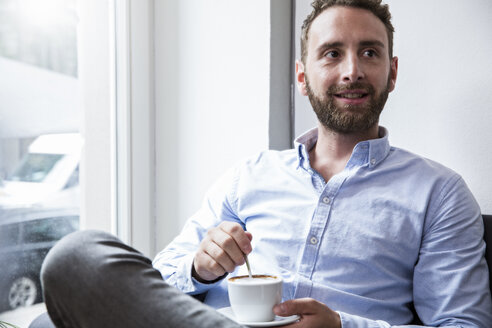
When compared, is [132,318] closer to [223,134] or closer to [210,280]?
[210,280]

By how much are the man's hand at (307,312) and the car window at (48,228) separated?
1009mm

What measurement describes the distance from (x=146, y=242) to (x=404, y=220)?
1.10 metres

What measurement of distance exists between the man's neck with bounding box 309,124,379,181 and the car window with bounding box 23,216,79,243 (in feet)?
2.85

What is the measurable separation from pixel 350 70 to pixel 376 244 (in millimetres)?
440

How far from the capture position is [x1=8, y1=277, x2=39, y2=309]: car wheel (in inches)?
66.5

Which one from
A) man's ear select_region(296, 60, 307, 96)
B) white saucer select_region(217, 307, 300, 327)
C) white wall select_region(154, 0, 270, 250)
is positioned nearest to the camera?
white saucer select_region(217, 307, 300, 327)

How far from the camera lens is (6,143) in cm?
164

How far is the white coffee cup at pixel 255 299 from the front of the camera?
3.25ft

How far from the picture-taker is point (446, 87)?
1519mm

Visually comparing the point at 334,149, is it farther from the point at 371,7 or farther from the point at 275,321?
the point at 275,321

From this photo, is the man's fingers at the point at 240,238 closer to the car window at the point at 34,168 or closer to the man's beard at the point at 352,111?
the man's beard at the point at 352,111

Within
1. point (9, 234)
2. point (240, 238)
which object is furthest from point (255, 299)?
point (9, 234)

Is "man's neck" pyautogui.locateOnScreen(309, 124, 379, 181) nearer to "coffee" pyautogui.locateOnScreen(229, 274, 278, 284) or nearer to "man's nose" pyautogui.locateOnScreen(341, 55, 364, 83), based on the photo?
"man's nose" pyautogui.locateOnScreen(341, 55, 364, 83)

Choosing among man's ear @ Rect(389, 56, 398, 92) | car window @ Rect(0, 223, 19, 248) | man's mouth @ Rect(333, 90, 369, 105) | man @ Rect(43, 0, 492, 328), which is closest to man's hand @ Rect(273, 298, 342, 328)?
man @ Rect(43, 0, 492, 328)
